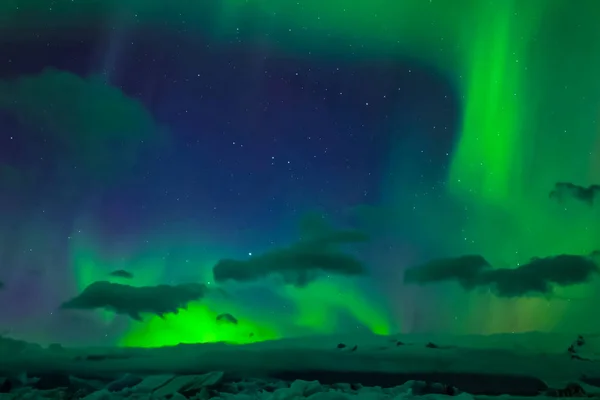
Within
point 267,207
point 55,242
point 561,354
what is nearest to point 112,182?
point 55,242

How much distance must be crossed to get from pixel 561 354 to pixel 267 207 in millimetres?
1932

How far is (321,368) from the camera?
357cm

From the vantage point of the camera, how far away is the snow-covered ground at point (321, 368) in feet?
11.5

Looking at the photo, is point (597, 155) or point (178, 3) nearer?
point (597, 155)

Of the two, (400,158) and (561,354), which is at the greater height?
(400,158)

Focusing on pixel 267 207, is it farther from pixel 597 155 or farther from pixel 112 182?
pixel 597 155

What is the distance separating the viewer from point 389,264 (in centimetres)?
364

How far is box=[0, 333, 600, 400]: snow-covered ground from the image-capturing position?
350cm

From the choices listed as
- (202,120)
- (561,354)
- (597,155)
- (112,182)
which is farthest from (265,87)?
(561,354)

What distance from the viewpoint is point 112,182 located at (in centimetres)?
381

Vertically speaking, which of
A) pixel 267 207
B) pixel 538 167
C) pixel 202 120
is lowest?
pixel 267 207

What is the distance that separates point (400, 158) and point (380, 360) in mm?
1217

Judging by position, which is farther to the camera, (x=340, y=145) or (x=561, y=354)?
(x=340, y=145)

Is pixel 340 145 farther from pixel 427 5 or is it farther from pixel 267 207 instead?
pixel 427 5
